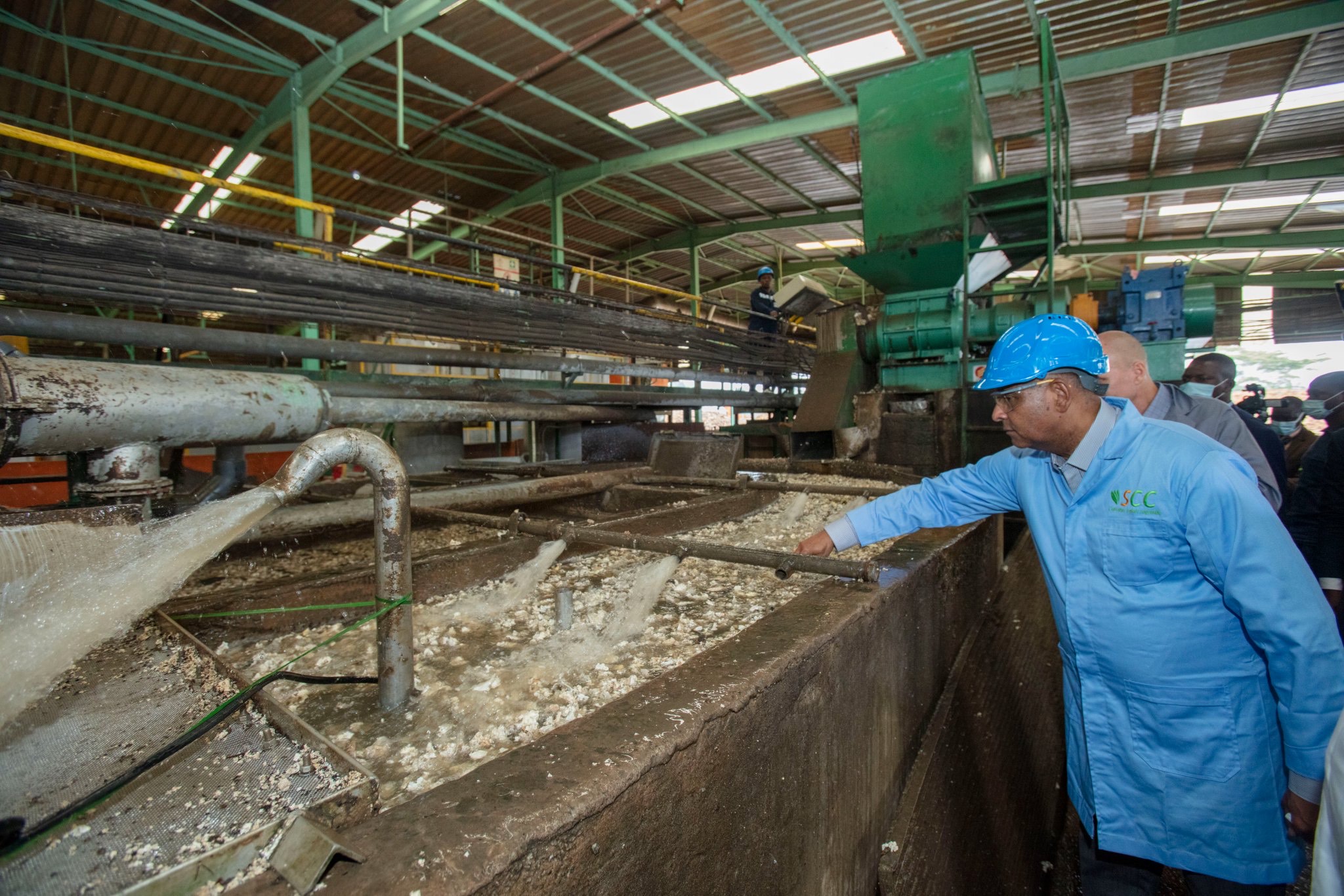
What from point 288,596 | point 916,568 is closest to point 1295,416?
point 916,568

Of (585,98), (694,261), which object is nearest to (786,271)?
(694,261)

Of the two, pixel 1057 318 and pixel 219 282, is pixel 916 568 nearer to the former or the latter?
pixel 1057 318

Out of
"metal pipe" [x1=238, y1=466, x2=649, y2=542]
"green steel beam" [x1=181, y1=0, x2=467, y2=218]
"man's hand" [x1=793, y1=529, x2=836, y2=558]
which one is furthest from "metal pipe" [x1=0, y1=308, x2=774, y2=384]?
"green steel beam" [x1=181, y1=0, x2=467, y2=218]

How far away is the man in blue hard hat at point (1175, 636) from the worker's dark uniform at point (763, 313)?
24.7 feet

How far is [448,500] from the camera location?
3.47 metres

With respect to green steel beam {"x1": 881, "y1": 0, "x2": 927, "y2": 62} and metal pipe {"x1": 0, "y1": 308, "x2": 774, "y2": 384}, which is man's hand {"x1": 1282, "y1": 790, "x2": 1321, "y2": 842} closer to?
metal pipe {"x1": 0, "y1": 308, "x2": 774, "y2": 384}

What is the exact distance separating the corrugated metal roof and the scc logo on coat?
693cm

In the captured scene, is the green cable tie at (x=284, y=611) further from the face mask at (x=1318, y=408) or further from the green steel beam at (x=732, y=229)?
the green steel beam at (x=732, y=229)

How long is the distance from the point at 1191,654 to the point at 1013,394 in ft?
2.64

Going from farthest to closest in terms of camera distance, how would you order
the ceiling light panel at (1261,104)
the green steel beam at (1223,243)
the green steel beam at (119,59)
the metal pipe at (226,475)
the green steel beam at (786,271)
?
the green steel beam at (786,271)
the green steel beam at (1223,243)
the ceiling light panel at (1261,104)
the green steel beam at (119,59)
the metal pipe at (226,475)

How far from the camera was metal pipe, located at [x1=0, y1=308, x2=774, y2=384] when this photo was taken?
9.29 feet

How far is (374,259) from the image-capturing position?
4.60 metres

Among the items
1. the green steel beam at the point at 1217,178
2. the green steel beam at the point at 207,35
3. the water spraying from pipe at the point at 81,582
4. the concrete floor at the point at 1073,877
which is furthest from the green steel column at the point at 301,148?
the green steel beam at the point at 1217,178

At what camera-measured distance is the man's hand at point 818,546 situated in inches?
92.5
